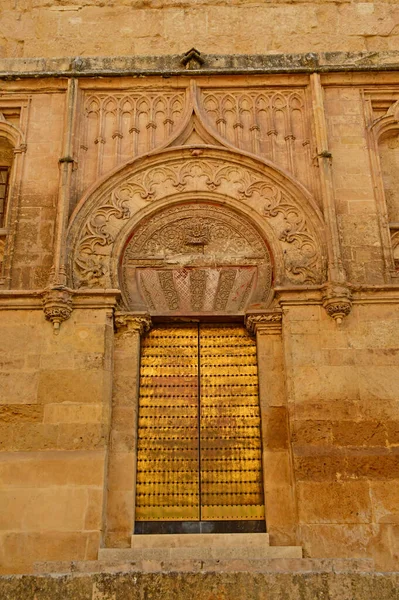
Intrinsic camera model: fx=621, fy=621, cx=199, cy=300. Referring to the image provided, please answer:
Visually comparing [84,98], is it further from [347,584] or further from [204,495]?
[347,584]

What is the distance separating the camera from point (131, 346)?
8.46 meters

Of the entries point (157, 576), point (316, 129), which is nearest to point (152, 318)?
point (316, 129)

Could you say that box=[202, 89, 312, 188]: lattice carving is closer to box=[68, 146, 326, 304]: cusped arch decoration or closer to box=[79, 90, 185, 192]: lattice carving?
box=[68, 146, 326, 304]: cusped arch decoration

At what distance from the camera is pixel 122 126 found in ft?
32.0

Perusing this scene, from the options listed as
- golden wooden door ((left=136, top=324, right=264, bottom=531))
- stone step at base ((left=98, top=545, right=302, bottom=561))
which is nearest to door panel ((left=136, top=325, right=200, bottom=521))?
golden wooden door ((left=136, top=324, right=264, bottom=531))

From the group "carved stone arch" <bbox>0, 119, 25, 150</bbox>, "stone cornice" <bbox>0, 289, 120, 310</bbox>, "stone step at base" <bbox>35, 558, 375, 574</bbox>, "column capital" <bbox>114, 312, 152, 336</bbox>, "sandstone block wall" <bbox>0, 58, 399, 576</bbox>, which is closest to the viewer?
"stone step at base" <bbox>35, 558, 375, 574</bbox>

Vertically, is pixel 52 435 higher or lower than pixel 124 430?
lower

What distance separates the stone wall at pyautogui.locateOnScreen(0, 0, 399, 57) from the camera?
1123 centimetres

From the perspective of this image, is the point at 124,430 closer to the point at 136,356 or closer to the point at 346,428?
the point at 136,356

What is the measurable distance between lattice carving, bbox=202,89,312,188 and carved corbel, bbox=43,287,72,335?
360 centimetres

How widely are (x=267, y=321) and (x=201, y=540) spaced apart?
294 cm

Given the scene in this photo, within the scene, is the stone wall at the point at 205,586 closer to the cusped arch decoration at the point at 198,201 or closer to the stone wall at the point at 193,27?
the cusped arch decoration at the point at 198,201

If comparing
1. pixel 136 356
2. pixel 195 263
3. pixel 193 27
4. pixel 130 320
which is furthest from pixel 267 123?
pixel 136 356

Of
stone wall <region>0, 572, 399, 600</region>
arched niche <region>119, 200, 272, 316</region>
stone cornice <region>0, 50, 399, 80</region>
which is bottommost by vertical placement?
stone wall <region>0, 572, 399, 600</region>
